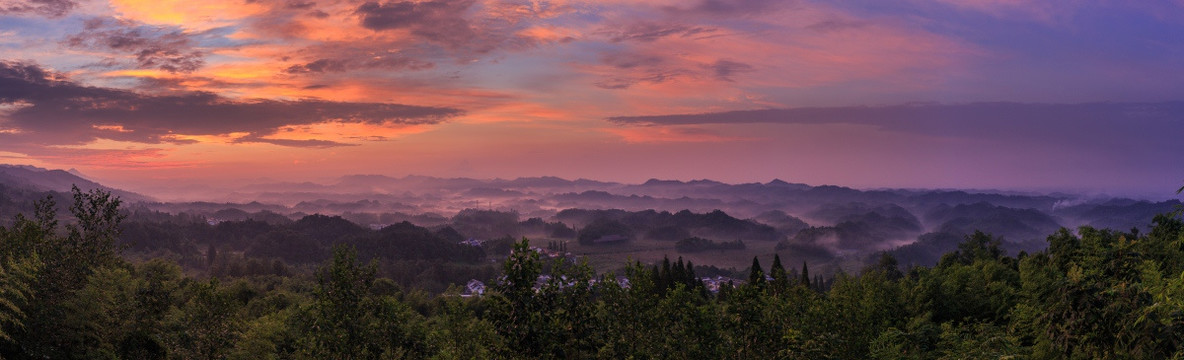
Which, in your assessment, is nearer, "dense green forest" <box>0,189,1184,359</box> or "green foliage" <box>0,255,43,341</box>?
"dense green forest" <box>0,189,1184,359</box>

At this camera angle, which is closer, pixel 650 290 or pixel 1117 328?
pixel 1117 328

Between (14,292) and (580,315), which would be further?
(14,292)

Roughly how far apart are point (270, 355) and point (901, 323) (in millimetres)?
42802

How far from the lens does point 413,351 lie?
40219mm

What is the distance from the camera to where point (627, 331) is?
1038 inches

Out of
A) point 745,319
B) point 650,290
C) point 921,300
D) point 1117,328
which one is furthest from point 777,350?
point 921,300

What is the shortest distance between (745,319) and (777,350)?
2.30m

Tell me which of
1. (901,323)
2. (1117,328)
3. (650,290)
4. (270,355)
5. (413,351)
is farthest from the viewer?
(901,323)

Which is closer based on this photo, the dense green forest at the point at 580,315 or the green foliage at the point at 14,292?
the dense green forest at the point at 580,315

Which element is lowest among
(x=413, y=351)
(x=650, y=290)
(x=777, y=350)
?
(x=413, y=351)

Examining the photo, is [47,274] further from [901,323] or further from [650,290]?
[901,323]

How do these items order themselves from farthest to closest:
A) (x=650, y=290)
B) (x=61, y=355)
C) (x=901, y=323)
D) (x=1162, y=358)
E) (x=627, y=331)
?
(x=901, y=323), (x=61, y=355), (x=650, y=290), (x=627, y=331), (x=1162, y=358)

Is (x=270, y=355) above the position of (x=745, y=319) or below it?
below

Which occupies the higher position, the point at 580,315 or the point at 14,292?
the point at 580,315
